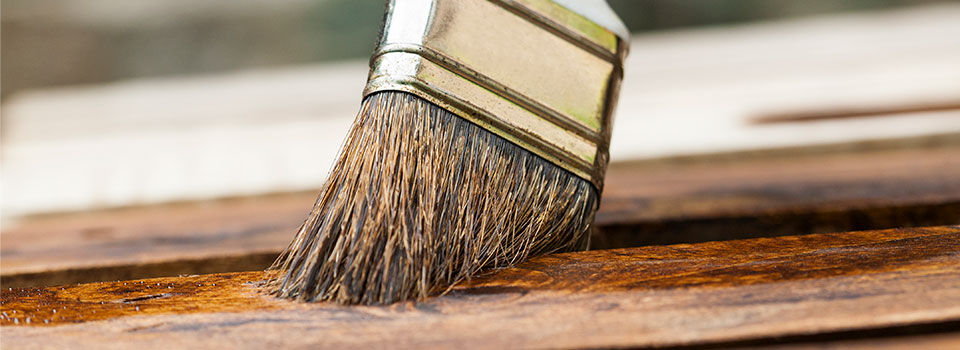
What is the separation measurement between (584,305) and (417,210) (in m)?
0.19

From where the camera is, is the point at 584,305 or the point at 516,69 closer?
the point at 584,305

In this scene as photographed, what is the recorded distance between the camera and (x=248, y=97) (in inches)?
108

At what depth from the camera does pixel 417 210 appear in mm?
773

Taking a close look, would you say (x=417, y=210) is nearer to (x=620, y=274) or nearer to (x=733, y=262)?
(x=620, y=274)

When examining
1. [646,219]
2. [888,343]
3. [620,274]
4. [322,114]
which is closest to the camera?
[888,343]

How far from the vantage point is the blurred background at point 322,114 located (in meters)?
1.22

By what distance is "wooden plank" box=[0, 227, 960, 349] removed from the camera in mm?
625

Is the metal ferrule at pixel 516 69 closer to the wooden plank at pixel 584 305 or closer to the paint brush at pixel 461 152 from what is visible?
the paint brush at pixel 461 152

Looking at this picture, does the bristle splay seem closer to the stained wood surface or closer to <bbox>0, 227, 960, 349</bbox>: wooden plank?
<bbox>0, 227, 960, 349</bbox>: wooden plank

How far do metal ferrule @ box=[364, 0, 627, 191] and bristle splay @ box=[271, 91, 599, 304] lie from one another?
0.02 m

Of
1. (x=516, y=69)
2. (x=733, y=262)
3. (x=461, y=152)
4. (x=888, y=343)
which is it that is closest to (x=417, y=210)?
Answer: (x=461, y=152)

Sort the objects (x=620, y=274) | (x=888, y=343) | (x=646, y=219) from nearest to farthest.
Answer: (x=888, y=343)
(x=620, y=274)
(x=646, y=219)

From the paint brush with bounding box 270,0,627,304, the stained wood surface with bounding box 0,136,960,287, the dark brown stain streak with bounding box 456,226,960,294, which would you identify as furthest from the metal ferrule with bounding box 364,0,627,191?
the stained wood surface with bounding box 0,136,960,287

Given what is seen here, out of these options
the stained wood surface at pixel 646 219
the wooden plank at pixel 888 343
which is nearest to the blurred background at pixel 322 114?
the stained wood surface at pixel 646 219
